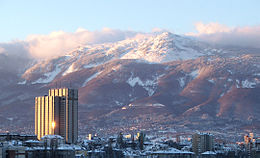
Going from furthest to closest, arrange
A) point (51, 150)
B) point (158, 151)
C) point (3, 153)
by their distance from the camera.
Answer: point (158, 151) → point (51, 150) → point (3, 153)

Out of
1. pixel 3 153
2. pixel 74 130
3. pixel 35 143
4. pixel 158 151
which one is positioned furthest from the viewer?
pixel 74 130

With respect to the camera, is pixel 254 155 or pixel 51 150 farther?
pixel 254 155

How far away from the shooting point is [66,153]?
143750 millimetres

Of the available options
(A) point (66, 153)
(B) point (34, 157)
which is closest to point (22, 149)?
(B) point (34, 157)

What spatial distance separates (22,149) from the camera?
124688 millimetres

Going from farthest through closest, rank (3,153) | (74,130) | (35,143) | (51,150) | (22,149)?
(74,130) → (35,143) → (51,150) → (22,149) → (3,153)

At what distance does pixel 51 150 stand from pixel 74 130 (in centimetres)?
6100

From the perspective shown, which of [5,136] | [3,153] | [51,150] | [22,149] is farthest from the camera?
[5,136]

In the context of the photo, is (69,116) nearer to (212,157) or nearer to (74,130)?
(74,130)

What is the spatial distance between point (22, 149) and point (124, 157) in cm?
4424

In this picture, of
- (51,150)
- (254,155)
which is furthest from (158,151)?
(51,150)

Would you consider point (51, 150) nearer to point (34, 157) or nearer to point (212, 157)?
point (34, 157)

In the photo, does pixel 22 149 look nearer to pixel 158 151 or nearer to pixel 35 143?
pixel 35 143

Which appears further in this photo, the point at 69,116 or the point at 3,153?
the point at 69,116
